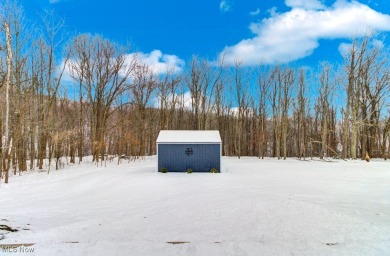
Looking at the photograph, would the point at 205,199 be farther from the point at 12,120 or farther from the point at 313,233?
the point at 12,120

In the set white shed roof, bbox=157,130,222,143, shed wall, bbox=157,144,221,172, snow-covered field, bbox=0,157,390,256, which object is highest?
white shed roof, bbox=157,130,222,143

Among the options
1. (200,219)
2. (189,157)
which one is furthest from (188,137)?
(200,219)

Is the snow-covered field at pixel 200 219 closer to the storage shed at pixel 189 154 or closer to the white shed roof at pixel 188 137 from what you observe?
the storage shed at pixel 189 154

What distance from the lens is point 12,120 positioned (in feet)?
56.4

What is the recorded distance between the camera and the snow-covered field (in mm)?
5023

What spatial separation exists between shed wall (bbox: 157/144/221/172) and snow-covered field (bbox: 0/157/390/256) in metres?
5.21

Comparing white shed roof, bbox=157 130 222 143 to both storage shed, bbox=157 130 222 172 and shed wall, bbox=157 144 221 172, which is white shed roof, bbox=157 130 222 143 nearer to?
storage shed, bbox=157 130 222 172

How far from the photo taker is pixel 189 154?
17156 millimetres

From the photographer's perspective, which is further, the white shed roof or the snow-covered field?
the white shed roof

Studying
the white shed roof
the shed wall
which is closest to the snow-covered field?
the shed wall

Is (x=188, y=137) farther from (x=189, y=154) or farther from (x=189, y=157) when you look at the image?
(x=189, y=157)

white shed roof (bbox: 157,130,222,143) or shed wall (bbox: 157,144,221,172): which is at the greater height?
white shed roof (bbox: 157,130,222,143)

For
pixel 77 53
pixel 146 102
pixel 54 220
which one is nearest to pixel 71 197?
pixel 54 220

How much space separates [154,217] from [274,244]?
3307 millimetres
